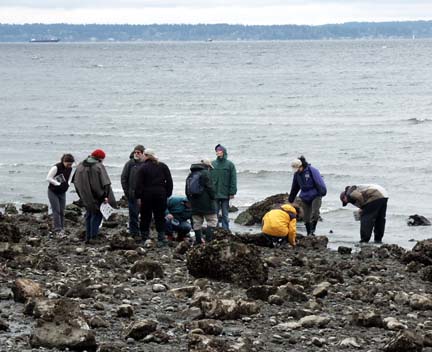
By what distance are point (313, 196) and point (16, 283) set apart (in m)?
8.81

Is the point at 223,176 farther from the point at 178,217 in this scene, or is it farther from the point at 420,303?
the point at 420,303

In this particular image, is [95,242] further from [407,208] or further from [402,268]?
[407,208]

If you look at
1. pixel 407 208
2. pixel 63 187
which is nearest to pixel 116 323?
pixel 63 187

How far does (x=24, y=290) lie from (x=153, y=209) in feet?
17.9

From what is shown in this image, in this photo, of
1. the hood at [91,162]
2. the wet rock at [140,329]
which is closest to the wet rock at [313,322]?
the wet rock at [140,329]

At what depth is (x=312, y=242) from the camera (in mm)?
19062

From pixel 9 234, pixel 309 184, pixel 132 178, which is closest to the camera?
pixel 9 234

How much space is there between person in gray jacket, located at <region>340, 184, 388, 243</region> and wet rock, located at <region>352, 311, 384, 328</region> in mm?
8291

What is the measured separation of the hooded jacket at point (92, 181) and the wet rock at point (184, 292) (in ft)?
15.0

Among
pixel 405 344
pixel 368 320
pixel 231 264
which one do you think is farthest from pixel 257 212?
pixel 405 344

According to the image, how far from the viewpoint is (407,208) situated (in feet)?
86.7

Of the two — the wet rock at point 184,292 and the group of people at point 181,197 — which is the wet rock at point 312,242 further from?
the wet rock at point 184,292

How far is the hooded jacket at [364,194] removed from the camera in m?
20.0

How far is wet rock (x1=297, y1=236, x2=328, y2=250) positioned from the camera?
1887cm
